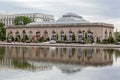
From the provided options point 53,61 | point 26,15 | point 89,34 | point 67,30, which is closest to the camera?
point 53,61

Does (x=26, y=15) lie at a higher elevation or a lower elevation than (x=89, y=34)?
higher

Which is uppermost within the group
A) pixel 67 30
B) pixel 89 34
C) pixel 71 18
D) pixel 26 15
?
pixel 26 15

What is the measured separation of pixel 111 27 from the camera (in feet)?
268

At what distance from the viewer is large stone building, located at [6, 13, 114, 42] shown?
2960 inches

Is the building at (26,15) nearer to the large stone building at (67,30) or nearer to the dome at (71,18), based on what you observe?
the large stone building at (67,30)

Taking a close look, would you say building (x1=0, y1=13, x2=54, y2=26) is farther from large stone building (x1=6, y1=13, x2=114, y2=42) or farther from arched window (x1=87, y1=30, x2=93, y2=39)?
arched window (x1=87, y1=30, x2=93, y2=39)

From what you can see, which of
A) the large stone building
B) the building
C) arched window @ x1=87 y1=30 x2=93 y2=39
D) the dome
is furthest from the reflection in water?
the building

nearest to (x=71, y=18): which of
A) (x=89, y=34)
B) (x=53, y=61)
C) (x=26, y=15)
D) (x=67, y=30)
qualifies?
(x=67, y=30)

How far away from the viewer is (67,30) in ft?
262

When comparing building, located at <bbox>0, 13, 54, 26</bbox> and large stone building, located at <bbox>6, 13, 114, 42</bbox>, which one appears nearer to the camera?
large stone building, located at <bbox>6, 13, 114, 42</bbox>

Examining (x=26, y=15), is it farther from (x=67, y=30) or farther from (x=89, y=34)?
(x=89, y=34)

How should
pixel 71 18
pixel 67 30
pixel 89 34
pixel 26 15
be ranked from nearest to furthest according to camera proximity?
pixel 89 34, pixel 67 30, pixel 71 18, pixel 26 15

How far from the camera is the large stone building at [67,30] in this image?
75188 millimetres

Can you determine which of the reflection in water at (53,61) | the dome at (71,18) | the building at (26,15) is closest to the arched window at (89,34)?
the dome at (71,18)
